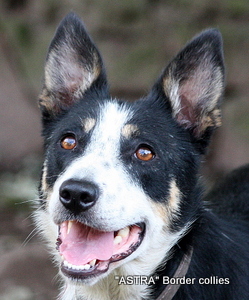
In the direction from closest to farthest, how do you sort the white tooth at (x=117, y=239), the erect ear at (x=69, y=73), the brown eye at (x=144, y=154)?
the white tooth at (x=117, y=239), the brown eye at (x=144, y=154), the erect ear at (x=69, y=73)

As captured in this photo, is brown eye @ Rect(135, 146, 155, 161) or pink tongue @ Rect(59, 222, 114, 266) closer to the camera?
pink tongue @ Rect(59, 222, 114, 266)

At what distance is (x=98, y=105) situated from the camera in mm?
3451

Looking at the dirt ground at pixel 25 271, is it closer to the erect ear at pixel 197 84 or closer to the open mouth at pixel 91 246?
the open mouth at pixel 91 246

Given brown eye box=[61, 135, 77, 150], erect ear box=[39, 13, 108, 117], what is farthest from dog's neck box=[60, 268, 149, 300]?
erect ear box=[39, 13, 108, 117]

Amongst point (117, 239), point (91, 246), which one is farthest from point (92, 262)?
point (117, 239)

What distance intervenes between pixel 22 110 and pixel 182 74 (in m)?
4.61

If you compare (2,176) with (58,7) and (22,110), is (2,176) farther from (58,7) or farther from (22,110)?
(58,7)

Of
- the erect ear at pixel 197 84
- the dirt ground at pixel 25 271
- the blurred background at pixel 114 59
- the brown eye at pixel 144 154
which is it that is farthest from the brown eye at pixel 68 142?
the blurred background at pixel 114 59

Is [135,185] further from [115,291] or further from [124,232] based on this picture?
[115,291]

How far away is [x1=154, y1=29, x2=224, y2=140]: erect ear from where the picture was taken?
331 centimetres

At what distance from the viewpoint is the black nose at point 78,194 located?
280 cm

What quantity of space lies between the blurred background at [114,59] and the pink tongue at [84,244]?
3.14m

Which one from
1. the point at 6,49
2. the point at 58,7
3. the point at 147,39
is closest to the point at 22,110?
the point at 6,49

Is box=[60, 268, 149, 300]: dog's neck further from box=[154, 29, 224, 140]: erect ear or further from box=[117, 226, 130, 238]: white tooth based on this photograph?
box=[154, 29, 224, 140]: erect ear
